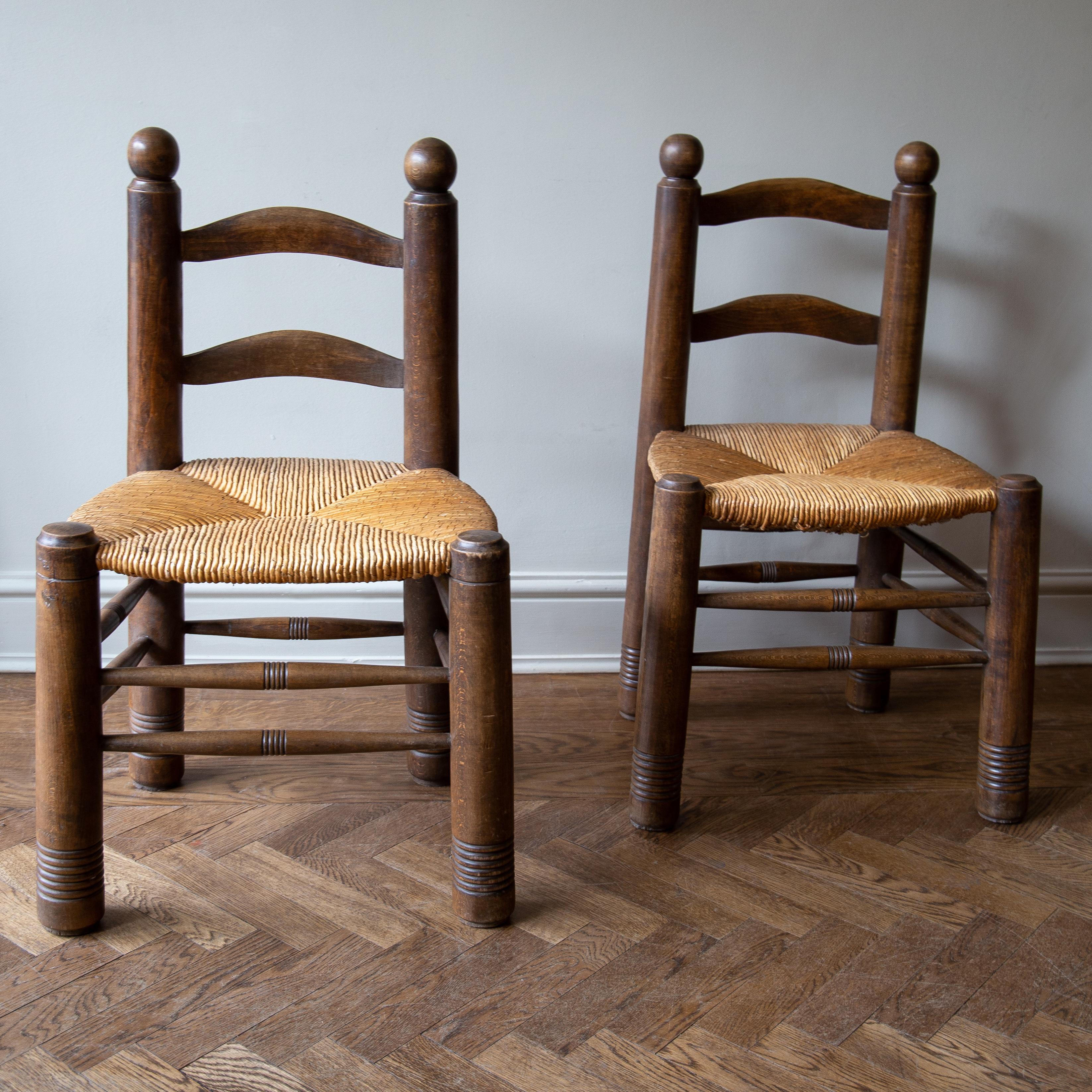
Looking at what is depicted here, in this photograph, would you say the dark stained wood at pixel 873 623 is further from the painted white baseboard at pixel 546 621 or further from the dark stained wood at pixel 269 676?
the dark stained wood at pixel 269 676

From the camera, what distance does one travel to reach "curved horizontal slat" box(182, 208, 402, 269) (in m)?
1.23

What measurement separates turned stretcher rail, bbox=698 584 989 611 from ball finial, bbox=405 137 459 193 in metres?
0.54

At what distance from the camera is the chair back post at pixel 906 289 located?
1428 millimetres

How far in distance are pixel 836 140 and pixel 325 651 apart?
1.07 meters

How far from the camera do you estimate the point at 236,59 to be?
1469mm

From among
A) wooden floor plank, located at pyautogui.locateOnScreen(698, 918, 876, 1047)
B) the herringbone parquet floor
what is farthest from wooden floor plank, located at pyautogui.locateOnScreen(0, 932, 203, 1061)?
wooden floor plank, located at pyautogui.locateOnScreen(698, 918, 876, 1047)

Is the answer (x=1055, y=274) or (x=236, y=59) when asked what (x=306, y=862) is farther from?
(x=1055, y=274)

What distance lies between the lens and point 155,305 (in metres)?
1.22

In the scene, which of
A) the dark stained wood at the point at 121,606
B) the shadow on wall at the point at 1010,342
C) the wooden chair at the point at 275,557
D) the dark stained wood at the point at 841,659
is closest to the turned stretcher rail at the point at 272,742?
the wooden chair at the point at 275,557

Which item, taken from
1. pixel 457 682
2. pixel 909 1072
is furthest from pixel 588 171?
pixel 909 1072

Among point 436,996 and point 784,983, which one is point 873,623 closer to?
point 784,983

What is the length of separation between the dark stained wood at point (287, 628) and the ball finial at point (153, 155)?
0.49 m

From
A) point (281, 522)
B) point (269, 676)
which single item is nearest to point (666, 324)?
point (281, 522)

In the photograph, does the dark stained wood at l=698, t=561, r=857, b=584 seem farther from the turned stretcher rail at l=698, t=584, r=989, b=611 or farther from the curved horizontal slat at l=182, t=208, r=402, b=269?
the curved horizontal slat at l=182, t=208, r=402, b=269
